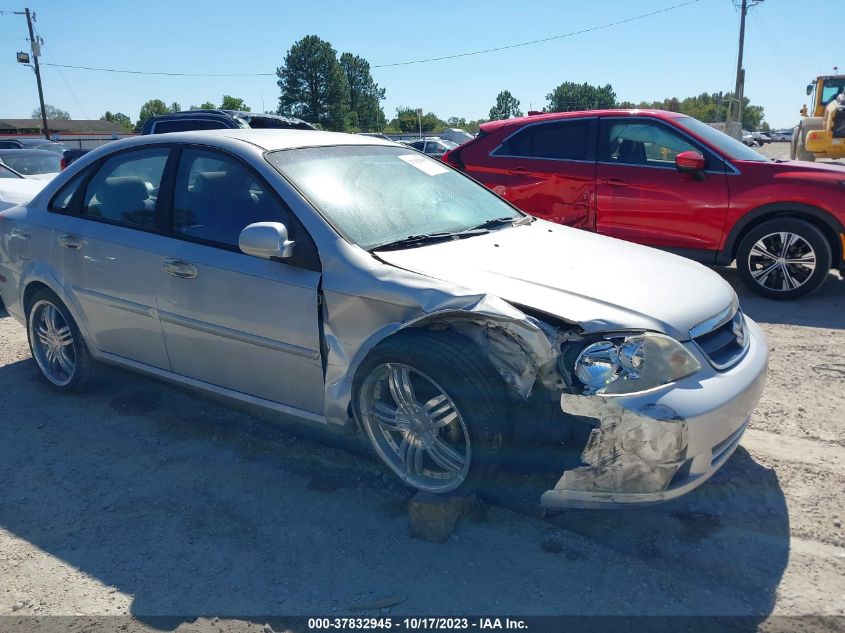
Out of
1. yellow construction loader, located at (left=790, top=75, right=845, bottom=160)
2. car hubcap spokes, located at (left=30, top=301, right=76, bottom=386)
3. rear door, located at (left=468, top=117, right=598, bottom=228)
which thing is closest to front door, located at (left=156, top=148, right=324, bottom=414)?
car hubcap spokes, located at (left=30, top=301, right=76, bottom=386)

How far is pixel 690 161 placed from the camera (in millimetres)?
6469

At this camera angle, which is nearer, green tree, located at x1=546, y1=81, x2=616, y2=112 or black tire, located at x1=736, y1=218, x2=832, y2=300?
black tire, located at x1=736, y1=218, x2=832, y2=300

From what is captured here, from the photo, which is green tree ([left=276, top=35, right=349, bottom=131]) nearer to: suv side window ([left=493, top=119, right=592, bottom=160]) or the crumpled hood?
suv side window ([left=493, top=119, right=592, bottom=160])

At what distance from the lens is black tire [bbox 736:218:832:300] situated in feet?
20.4

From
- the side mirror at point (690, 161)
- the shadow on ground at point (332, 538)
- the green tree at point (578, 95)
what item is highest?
the green tree at point (578, 95)

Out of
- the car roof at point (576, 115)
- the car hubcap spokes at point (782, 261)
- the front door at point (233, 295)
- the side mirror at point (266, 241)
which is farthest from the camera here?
the car roof at point (576, 115)

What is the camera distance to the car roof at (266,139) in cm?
369

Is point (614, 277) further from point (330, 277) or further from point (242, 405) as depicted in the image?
point (242, 405)

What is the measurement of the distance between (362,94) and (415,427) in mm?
103687

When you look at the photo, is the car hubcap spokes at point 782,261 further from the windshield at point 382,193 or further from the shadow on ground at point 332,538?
the shadow on ground at point 332,538

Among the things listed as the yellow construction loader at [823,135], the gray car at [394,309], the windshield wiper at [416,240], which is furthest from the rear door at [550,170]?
the yellow construction loader at [823,135]

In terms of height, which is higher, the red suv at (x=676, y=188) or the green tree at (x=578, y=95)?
the green tree at (x=578, y=95)

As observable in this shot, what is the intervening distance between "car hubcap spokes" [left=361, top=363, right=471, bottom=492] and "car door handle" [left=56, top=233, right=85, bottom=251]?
219 cm

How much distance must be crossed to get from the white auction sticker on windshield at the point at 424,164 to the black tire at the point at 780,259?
3587mm
